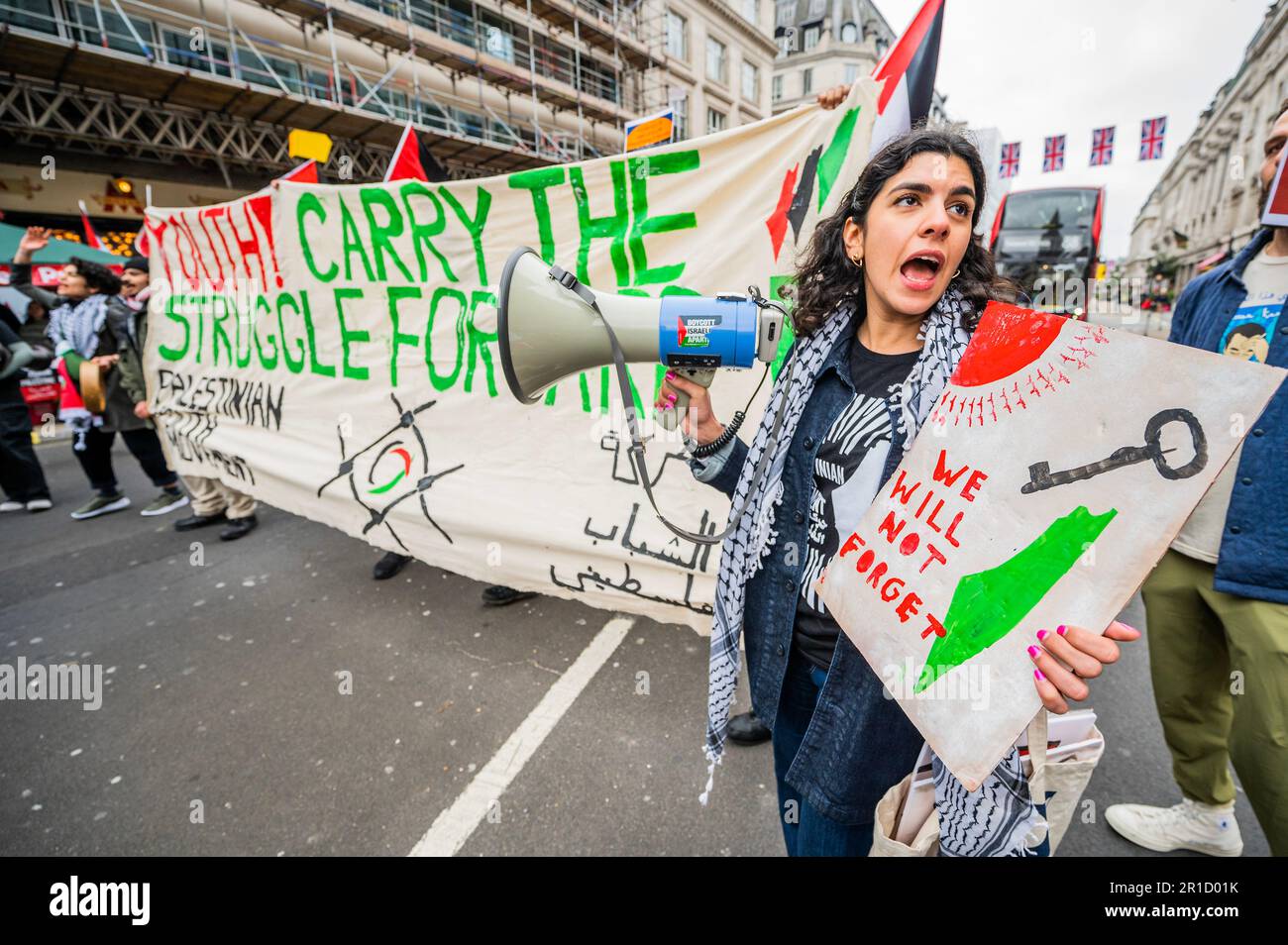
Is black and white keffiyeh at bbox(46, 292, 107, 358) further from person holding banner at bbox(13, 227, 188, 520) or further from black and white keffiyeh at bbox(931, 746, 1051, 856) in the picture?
black and white keffiyeh at bbox(931, 746, 1051, 856)

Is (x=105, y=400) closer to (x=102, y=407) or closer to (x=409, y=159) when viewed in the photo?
(x=102, y=407)

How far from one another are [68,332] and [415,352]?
377cm

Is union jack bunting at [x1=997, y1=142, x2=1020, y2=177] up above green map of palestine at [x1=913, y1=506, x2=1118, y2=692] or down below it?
above

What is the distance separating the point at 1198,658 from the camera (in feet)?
5.13

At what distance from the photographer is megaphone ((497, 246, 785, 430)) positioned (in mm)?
1181

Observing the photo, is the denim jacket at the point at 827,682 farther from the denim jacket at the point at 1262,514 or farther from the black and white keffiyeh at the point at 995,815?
the denim jacket at the point at 1262,514

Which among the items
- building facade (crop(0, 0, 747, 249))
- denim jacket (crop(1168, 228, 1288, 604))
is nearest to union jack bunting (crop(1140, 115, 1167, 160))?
building facade (crop(0, 0, 747, 249))

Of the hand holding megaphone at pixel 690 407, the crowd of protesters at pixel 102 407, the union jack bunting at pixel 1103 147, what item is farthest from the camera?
the union jack bunting at pixel 1103 147

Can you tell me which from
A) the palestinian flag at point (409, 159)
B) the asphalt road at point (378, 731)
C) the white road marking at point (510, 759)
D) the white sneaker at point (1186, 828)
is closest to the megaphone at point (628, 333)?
the asphalt road at point (378, 731)

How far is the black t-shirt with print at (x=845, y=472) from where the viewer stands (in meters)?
1.03

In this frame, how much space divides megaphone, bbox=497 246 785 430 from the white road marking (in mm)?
1432

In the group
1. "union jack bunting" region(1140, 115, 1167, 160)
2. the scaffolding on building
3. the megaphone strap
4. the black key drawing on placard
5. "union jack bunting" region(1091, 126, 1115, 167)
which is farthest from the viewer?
"union jack bunting" region(1091, 126, 1115, 167)

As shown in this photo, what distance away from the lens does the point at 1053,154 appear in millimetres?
18656
